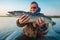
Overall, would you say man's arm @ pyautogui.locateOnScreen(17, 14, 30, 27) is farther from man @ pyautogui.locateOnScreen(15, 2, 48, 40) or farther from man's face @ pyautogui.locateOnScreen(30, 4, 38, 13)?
man's face @ pyautogui.locateOnScreen(30, 4, 38, 13)

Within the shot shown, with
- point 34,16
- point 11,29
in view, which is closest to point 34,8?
point 34,16

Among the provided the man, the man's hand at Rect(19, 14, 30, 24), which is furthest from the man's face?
the man's hand at Rect(19, 14, 30, 24)

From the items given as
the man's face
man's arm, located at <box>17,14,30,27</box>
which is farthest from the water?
the man's face

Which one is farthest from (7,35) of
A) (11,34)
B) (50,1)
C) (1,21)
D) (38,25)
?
(50,1)

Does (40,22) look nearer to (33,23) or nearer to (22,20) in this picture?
(33,23)

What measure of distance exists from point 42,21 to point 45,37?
239 millimetres

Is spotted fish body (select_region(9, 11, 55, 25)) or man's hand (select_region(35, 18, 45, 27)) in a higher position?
spotted fish body (select_region(9, 11, 55, 25))

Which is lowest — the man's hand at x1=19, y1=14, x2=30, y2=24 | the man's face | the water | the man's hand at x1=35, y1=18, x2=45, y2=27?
the water

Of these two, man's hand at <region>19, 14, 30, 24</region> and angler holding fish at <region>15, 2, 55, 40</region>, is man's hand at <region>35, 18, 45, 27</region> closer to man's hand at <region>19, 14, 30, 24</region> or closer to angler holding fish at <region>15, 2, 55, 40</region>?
angler holding fish at <region>15, 2, 55, 40</region>

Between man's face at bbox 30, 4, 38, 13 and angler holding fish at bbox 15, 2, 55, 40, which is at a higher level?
man's face at bbox 30, 4, 38, 13

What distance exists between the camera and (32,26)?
8.53ft

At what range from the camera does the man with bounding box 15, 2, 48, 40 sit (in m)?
2.58

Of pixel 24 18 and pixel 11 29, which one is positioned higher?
pixel 24 18

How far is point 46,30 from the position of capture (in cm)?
261
